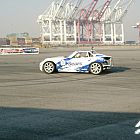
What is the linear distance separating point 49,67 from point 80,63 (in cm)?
177

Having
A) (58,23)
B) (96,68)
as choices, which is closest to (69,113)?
(96,68)

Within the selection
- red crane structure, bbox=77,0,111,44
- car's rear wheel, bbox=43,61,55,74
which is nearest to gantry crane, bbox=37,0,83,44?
red crane structure, bbox=77,0,111,44

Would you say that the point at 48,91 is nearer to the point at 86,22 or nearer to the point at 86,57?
the point at 86,57

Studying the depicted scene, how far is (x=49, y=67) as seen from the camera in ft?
67.6

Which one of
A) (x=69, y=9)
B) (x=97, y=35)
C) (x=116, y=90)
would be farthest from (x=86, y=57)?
(x=97, y=35)

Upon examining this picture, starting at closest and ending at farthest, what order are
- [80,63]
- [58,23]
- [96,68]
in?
1. [96,68]
2. [80,63]
3. [58,23]

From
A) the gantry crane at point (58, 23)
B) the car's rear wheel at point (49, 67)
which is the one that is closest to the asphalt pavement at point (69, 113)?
the car's rear wheel at point (49, 67)

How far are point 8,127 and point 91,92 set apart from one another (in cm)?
567

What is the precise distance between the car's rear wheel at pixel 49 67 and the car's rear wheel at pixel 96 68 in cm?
215

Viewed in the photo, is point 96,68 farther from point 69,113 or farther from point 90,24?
point 90,24

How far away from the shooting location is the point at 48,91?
42.2 ft

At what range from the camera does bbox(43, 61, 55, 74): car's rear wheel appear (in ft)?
67.6

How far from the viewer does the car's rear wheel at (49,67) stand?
20594 mm

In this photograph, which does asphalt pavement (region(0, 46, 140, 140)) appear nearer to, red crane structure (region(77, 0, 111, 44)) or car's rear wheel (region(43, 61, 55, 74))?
car's rear wheel (region(43, 61, 55, 74))
